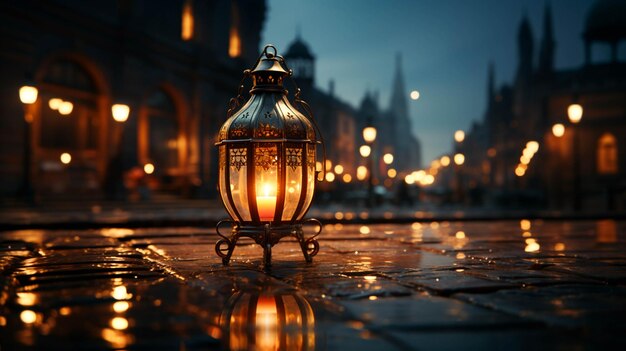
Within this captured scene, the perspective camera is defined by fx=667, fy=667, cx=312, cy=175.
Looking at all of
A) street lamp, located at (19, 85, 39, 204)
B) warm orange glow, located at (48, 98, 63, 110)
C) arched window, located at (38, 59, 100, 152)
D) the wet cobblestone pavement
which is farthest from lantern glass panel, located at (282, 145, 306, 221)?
warm orange glow, located at (48, 98, 63, 110)

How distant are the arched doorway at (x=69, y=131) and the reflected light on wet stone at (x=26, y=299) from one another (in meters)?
19.3

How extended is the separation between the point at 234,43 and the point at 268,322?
116ft

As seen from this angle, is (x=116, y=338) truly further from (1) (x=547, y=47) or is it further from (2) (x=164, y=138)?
(1) (x=547, y=47)

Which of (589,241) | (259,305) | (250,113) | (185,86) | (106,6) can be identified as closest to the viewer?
(259,305)

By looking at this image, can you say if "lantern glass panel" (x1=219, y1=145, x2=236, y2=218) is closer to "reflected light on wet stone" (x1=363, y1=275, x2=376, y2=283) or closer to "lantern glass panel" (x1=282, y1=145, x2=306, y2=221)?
"lantern glass panel" (x1=282, y1=145, x2=306, y2=221)

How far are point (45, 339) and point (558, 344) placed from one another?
2071 mm

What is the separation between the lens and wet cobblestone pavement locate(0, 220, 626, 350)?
2.75m

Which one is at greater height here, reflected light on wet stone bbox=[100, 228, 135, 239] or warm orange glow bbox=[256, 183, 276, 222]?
warm orange glow bbox=[256, 183, 276, 222]

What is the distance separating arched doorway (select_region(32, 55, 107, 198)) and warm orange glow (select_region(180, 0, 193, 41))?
7.92m

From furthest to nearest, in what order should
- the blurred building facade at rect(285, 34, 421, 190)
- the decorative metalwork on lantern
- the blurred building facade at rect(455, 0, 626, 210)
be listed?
the blurred building facade at rect(285, 34, 421, 190), the blurred building facade at rect(455, 0, 626, 210), the decorative metalwork on lantern

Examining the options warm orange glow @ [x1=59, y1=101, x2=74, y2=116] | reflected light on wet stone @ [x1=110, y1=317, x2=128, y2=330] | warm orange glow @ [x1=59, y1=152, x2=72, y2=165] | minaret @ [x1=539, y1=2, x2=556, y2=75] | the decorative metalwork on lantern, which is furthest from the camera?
minaret @ [x1=539, y1=2, x2=556, y2=75]

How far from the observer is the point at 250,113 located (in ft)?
18.6

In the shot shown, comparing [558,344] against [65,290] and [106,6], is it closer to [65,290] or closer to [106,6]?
[65,290]

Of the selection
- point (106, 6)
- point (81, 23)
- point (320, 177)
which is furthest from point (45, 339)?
point (106, 6)
